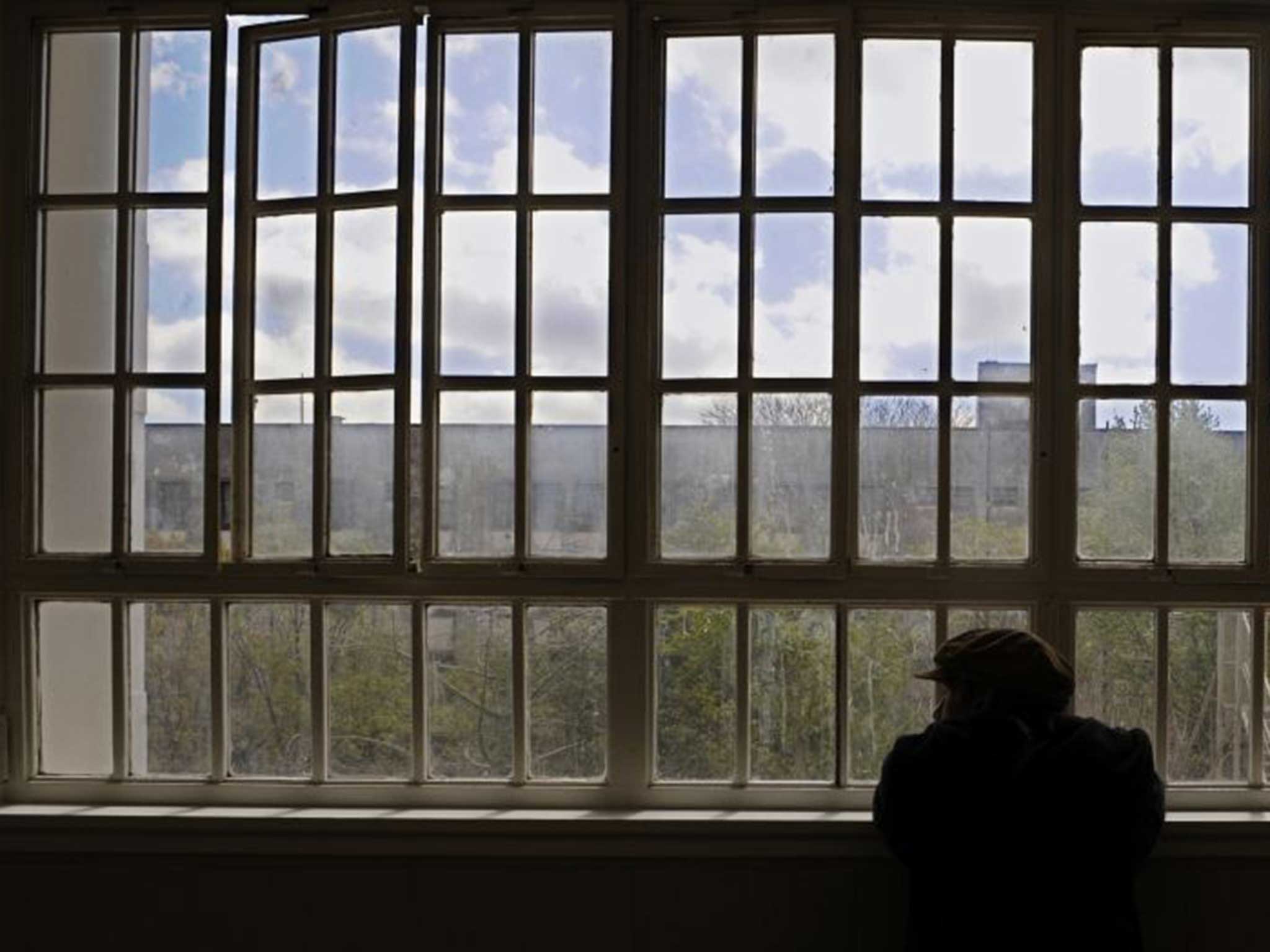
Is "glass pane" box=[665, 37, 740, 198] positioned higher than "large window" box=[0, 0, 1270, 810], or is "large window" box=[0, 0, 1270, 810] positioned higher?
"glass pane" box=[665, 37, 740, 198]

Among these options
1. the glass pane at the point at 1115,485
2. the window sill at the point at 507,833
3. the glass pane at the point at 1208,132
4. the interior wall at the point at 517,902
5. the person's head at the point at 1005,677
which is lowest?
the interior wall at the point at 517,902

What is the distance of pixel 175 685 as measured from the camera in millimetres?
2859

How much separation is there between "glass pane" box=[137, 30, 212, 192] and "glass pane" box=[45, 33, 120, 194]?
0.08m

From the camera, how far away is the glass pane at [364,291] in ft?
9.22

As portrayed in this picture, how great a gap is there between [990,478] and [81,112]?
2518 millimetres

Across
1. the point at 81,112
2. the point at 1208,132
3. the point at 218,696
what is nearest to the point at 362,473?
the point at 218,696

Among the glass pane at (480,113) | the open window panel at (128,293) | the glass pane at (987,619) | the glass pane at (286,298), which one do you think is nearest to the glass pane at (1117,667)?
the glass pane at (987,619)

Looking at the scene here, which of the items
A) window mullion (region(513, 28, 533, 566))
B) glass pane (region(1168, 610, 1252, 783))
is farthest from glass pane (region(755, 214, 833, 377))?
glass pane (region(1168, 610, 1252, 783))

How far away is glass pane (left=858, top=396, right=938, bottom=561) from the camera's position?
275cm

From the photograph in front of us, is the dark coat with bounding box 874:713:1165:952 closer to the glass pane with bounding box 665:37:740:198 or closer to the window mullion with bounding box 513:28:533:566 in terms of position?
the window mullion with bounding box 513:28:533:566

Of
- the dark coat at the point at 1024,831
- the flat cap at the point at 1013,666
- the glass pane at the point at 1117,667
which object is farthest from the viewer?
the glass pane at the point at 1117,667

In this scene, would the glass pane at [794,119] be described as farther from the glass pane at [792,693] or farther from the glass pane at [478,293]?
the glass pane at [792,693]

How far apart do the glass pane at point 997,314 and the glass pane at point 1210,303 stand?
366 mm

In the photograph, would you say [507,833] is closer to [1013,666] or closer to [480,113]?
[1013,666]
